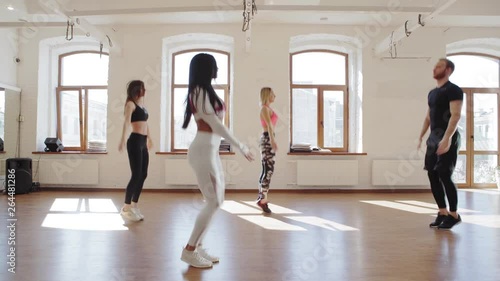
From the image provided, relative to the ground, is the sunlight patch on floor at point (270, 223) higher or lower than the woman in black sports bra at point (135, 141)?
lower

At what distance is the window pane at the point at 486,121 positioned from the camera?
6969mm

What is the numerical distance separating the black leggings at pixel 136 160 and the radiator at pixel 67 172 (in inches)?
126

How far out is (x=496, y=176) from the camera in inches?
261

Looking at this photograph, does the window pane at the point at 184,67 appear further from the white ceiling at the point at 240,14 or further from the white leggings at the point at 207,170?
the white leggings at the point at 207,170

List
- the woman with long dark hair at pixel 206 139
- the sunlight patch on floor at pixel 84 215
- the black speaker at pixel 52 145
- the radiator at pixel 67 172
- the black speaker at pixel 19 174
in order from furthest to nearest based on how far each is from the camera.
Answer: the black speaker at pixel 52 145 < the radiator at pixel 67 172 < the black speaker at pixel 19 174 < the sunlight patch on floor at pixel 84 215 < the woman with long dark hair at pixel 206 139

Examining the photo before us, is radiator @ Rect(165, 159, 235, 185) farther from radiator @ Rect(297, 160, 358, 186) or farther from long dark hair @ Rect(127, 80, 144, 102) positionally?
long dark hair @ Rect(127, 80, 144, 102)

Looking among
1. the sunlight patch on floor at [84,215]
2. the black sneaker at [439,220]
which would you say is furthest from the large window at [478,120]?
the sunlight patch on floor at [84,215]

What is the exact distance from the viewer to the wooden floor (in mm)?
2018

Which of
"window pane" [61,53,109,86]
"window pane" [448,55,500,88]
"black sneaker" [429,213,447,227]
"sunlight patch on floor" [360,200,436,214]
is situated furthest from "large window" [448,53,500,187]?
"window pane" [61,53,109,86]

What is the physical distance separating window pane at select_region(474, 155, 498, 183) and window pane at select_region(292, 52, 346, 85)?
3212 mm

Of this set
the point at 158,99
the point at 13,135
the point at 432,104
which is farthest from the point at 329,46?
the point at 13,135

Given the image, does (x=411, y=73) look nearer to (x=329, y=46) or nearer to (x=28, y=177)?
(x=329, y=46)

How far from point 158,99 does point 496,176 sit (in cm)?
676

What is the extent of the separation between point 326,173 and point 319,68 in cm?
221
